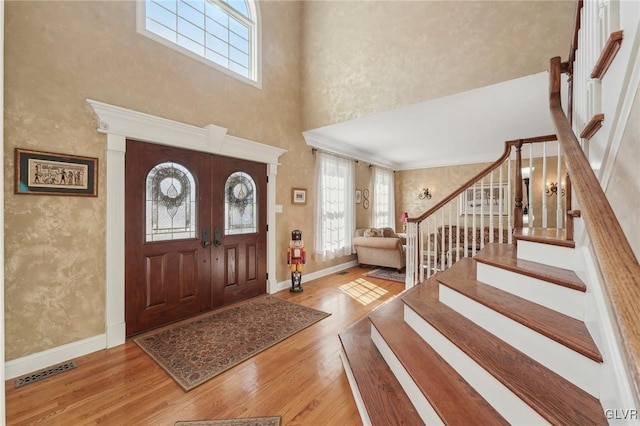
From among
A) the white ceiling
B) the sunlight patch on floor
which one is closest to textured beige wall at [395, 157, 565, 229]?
the white ceiling

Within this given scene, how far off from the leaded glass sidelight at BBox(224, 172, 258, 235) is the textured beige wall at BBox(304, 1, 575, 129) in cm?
156

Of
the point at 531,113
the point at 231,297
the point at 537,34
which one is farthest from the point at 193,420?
the point at 531,113

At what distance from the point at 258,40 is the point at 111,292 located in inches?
149

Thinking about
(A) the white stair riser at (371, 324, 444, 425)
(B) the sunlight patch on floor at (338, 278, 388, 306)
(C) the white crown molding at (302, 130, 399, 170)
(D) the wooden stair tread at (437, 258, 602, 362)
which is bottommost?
(B) the sunlight patch on floor at (338, 278, 388, 306)

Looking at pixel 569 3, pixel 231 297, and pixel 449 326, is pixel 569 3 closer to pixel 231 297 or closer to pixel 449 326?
pixel 449 326

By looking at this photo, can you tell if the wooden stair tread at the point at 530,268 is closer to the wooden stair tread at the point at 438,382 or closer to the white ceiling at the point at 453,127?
the wooden stair tread at the point at 438,382

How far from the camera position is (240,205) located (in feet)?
12.4

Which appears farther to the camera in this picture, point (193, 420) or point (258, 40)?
point (258, 40)

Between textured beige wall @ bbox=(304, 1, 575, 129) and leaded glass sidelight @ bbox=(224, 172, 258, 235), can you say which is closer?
textured beige wall @ bbox=(304, 1, 575, 129)

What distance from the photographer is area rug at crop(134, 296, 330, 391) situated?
2.21 meters

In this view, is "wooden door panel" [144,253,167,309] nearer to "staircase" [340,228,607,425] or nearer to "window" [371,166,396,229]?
"staircase" [340,228,607,425]

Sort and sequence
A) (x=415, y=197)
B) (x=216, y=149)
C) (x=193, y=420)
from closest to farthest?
(x=193, y=420) < (x=216, y=149) < (x=415, y=197)

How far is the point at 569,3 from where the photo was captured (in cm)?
251

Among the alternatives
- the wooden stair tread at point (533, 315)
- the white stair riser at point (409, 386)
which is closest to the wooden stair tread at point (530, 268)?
the wooden stair tread at point (533, 315)
